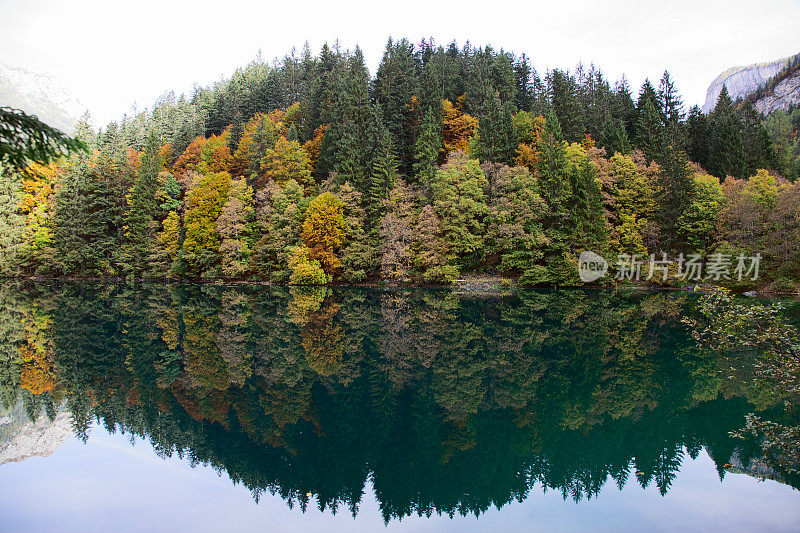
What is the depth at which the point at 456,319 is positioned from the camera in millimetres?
24812

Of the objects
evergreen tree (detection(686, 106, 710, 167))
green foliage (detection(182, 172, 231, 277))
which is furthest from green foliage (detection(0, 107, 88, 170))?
evergreen tree (detection(686, 106, 710, 167))

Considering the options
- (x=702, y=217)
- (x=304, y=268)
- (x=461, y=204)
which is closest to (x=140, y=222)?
(x=304, y=268)

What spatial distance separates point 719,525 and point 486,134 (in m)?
43.0

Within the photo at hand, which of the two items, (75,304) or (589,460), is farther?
(75,304)

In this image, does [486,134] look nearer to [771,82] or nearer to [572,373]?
[572,373]

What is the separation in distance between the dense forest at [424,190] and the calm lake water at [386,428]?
21879 millimetres

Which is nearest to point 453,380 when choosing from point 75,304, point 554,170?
point 75,304

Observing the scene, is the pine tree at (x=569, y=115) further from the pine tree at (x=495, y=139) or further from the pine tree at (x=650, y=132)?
the pine tree at (x=495, y=139)

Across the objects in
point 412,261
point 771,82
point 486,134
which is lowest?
point 412,261

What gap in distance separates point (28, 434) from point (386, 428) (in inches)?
307

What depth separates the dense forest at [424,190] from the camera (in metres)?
41.5

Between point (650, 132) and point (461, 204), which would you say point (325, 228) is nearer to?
point (461, 204)

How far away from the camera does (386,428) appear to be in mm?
10656

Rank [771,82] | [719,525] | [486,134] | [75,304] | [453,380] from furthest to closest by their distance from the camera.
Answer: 1. [771,82]
2. [486,134]
3. [75,304]
4. [453,380]
5. [719,525]
